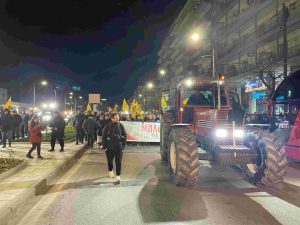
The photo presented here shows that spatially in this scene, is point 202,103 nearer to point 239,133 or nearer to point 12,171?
point 239,133

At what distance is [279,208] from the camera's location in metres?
7.35

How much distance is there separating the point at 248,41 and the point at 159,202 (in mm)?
34531

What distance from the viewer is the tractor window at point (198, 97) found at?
39.5 ft

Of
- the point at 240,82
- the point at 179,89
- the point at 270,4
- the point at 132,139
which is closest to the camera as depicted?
the point at 179,89

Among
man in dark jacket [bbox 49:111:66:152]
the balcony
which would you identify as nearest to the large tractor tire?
man in dark jacket [bbox 49:111:66:152]

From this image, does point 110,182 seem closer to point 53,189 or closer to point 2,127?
point 53,189

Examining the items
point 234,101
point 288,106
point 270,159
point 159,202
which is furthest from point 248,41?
point 159,202

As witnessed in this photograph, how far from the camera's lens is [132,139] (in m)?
22.5

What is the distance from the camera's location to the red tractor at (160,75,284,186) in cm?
902

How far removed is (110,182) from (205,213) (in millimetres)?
3764

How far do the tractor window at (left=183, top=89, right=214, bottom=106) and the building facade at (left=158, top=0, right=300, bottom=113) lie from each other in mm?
7307

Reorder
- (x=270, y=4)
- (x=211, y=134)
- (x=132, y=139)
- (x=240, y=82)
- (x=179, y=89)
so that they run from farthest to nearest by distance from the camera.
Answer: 1. (x=240, y=82)
2. (x=270, y=4)
3. (x=132, y=139)
4. (x=179, y=89)
5. (x=211, y=134)

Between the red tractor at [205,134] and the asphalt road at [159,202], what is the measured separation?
22.7 inches

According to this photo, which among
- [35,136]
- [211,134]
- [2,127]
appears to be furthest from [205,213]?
[2,127]
